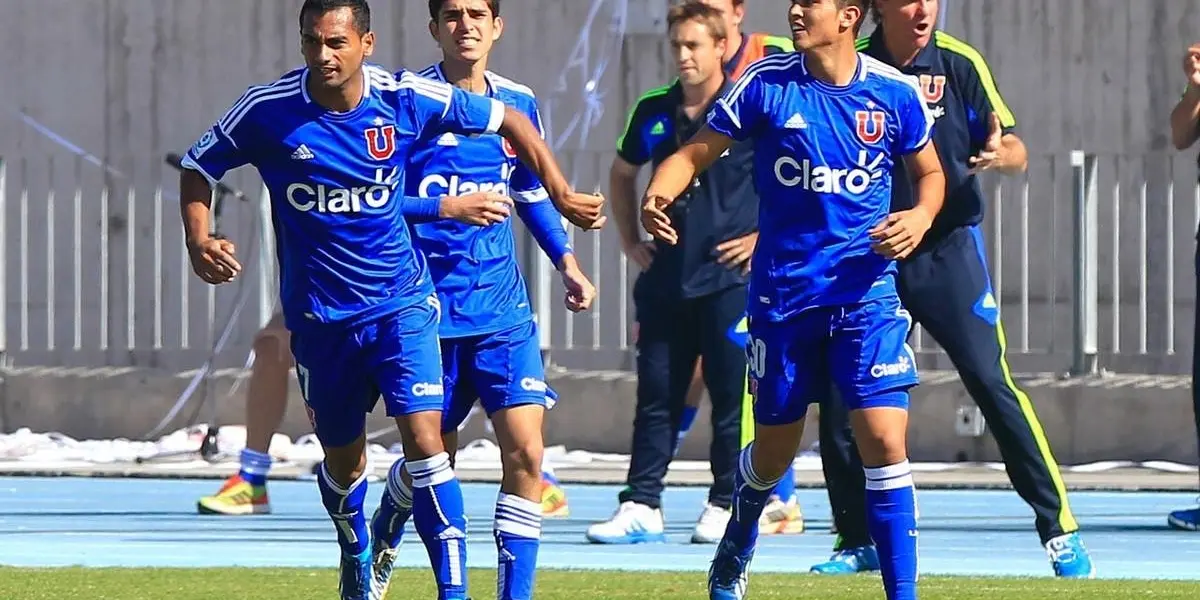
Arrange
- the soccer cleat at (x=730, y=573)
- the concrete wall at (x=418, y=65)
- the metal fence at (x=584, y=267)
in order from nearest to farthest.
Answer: the soccer cleat at (x=730, y=573) < the metal fence at (x=584, y=267) < the concrete wall at (x=418, y=65)

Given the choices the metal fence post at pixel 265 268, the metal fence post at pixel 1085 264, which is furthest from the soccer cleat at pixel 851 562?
the metal fence post at pixel 265 268

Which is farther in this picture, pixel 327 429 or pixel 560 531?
pixel 560 531

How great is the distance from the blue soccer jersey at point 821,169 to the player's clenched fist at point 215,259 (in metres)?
→ 1.49

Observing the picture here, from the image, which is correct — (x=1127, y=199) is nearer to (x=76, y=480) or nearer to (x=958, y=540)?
(x=958, y=540)

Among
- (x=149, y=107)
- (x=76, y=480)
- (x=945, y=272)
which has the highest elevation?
(x=149, y=107)

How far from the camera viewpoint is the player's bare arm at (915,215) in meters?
7.43

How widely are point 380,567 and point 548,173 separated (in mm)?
1565

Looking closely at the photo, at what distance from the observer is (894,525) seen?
7523 millimetres

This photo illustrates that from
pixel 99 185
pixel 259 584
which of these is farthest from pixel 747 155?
pixel 99 185

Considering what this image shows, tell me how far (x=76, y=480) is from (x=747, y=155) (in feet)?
19.3

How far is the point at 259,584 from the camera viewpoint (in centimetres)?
883

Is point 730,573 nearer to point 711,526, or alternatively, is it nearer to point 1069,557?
point 1069,557

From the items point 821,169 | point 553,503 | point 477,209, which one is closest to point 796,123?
point 821,169

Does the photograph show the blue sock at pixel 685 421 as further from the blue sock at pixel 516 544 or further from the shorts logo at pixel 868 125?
the shorts logo at pixel 868 125
